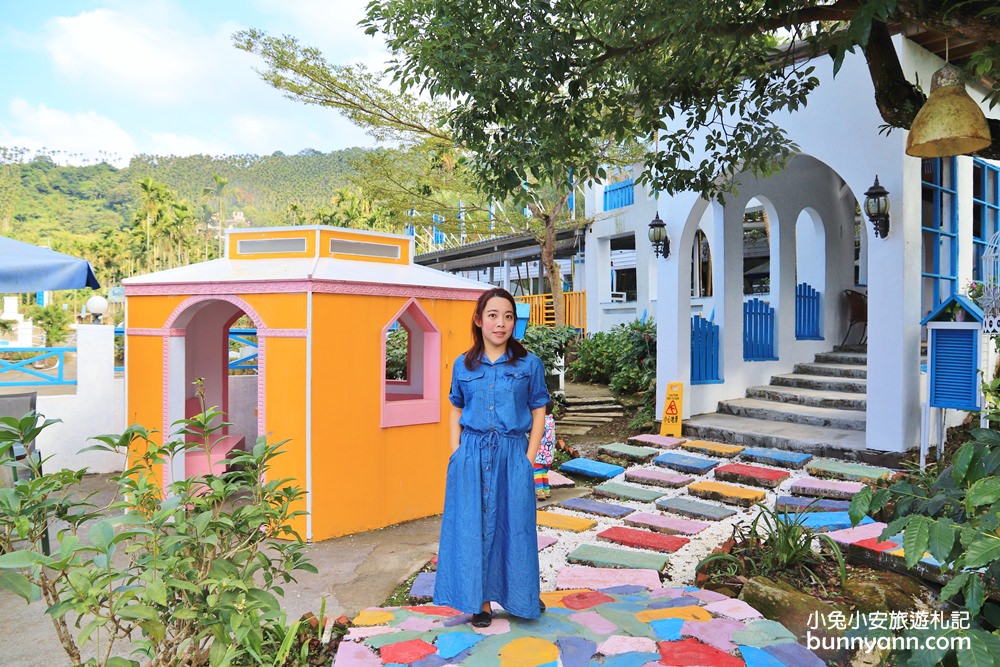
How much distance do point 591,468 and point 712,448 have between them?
57.8 inches

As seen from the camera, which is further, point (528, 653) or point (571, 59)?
point (571, 59)

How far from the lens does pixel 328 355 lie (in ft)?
17.9

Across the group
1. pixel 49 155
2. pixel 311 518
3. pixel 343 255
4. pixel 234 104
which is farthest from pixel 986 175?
pixel 234 104

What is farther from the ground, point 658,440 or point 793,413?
point 793,413

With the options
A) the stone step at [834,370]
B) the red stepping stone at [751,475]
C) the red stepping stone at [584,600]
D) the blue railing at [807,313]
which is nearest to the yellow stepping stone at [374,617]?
the red stepping stone at [584,600]

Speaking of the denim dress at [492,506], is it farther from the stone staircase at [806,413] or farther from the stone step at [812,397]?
the stone step at [812,397]

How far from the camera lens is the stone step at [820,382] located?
28.5ft

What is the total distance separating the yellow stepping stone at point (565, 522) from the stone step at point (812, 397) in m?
4.36

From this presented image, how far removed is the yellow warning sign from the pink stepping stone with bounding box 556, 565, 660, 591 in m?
4.24

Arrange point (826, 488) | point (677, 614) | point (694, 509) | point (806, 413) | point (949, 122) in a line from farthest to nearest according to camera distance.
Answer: point (806, 413) → point (826, 488) → point (694, 509) → point (949, 122) → point (677, 614)

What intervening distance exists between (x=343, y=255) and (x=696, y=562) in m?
3.85

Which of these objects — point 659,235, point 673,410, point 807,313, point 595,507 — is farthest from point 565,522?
A: point 807,313

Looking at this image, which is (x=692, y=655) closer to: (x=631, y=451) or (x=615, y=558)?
(x=615, y=558)

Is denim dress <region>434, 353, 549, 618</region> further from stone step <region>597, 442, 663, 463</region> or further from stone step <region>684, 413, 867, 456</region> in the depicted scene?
stone step <region>684, 413, 867, 456</region>
